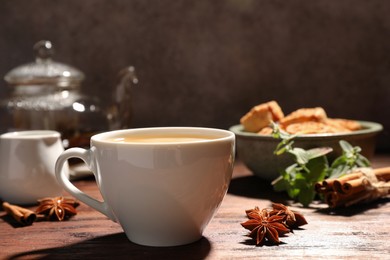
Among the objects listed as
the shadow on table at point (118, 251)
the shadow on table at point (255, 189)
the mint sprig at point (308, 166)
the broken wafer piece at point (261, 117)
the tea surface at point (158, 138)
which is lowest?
the shadow on table at point (255, 189)

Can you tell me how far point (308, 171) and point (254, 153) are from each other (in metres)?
0.14

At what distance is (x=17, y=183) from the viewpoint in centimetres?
96

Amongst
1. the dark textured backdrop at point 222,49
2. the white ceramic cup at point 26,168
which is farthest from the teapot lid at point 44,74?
the white ceramic cup at point 26,168

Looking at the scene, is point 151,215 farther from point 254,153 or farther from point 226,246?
point 254,153

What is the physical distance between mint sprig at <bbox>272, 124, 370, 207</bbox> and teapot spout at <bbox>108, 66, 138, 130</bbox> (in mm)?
416

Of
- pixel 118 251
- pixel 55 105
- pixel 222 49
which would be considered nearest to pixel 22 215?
pixel 118 251

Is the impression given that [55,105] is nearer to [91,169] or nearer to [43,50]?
[43,50]

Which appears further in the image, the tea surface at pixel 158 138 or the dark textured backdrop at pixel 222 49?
the dark textured backdrop at pixel 222 49

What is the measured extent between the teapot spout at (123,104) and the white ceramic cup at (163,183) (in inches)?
22.4

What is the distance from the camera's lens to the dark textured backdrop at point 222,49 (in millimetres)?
1483

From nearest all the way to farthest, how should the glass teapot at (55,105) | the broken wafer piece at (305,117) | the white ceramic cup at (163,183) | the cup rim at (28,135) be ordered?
the white ceramic cup at (163,183) → the cup rim at (28,135) → the broken wafer piece at (305,117) → the glass teapot at (55,105)

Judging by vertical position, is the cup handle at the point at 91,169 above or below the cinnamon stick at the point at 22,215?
above

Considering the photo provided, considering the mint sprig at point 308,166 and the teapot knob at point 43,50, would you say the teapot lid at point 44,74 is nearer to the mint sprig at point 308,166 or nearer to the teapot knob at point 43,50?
the teapot knob at point 43,50

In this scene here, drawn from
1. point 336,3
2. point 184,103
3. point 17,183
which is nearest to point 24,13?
point 184,103
